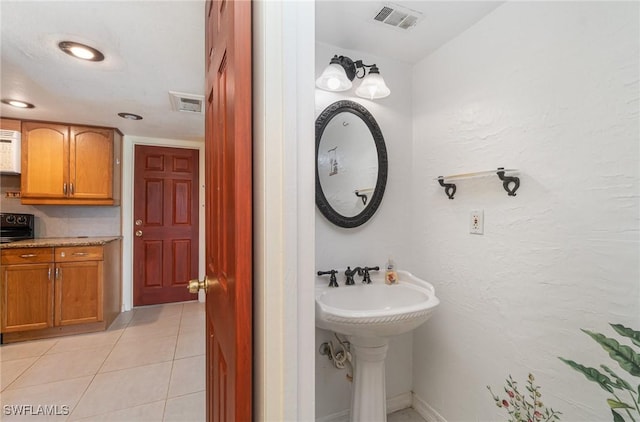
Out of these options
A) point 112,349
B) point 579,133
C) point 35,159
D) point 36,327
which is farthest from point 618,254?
point 35,159

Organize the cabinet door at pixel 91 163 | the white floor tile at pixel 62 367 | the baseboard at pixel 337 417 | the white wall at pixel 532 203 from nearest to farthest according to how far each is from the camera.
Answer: the white wall at pixel 532 203 < the baseboard at pixel 337 417 < the white floor tile at pixel 62 367 < the cabinet door at pixel 91 163

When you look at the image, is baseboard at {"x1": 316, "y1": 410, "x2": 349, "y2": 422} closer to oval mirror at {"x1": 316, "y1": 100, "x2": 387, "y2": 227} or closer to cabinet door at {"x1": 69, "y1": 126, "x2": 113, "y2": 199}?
oval mirror at {"x1": 316, "y1": 100, "x2": 387, "y2": 227}

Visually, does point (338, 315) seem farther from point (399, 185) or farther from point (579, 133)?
point (579, 133)

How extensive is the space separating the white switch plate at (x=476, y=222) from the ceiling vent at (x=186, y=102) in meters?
2.18

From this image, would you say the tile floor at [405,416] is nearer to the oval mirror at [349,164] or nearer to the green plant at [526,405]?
the green plant at [526,405]

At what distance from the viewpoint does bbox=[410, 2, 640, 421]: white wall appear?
1.01 metres

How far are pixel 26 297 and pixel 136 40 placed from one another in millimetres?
2746

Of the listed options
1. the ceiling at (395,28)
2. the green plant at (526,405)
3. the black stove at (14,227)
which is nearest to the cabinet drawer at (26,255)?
the black stove at (14,227)

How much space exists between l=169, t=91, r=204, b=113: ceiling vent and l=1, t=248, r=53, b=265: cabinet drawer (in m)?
1.90

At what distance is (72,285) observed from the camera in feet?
9.35

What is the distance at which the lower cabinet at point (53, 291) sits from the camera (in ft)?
8.71

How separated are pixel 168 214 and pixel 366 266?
308 centimetres

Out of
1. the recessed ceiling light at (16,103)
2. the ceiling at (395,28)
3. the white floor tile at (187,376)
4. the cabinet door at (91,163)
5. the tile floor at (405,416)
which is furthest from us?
the cabinet door at (91,163)

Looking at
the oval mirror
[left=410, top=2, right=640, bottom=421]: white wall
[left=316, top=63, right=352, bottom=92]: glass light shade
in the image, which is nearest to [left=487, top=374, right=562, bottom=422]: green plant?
[left=410, top=2, right=640, bottom=421]: white wall
